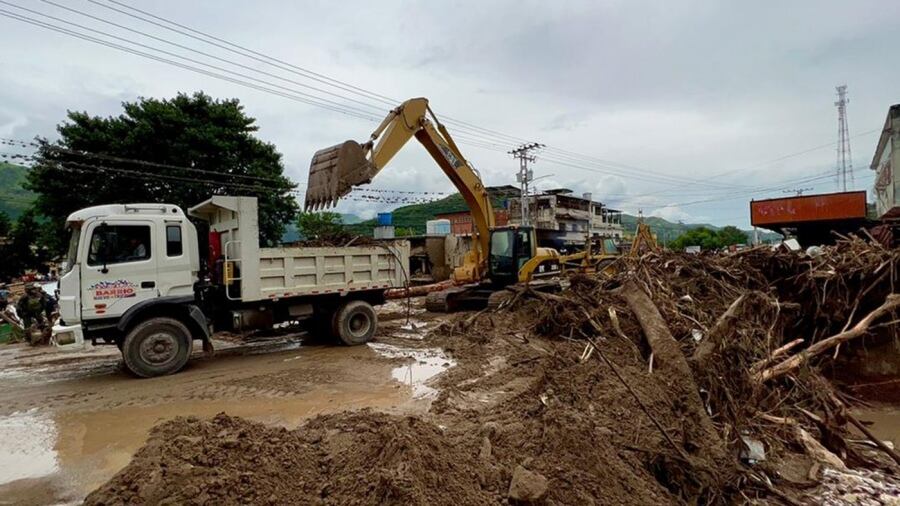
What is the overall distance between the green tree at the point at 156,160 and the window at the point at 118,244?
11.2m

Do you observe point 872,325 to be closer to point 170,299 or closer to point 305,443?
point 305,443

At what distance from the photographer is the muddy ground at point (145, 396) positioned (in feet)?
13.3

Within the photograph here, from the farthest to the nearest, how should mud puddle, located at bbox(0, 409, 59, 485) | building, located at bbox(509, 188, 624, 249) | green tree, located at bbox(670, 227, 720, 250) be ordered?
green tree, located at bbox(670, 227, 720, 250), building, located at bbox(509, 188, 624, 249), mud puddle, located at bbox(0, 409, 59, 485)

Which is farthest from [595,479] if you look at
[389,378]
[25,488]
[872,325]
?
[872,325]

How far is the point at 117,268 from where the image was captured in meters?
6.49

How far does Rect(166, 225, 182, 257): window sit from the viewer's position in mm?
6926

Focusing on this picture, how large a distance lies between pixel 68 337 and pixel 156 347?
99 cm

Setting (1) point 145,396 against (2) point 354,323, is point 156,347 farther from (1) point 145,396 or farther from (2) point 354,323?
(2) point 354,323

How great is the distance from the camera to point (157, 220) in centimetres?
685

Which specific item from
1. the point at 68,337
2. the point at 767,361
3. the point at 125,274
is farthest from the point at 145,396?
the point at 767,361

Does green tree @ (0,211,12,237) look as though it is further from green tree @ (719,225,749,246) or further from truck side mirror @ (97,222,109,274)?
green tree @ (719,225,749,246)

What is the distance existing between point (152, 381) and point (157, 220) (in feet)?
7.36

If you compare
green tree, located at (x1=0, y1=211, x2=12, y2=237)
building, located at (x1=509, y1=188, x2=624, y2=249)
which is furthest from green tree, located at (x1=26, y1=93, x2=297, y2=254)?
building, located at (x1=509, y1=188, x2=624, y2=249)

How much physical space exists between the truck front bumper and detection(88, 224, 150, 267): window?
2.80 ft
